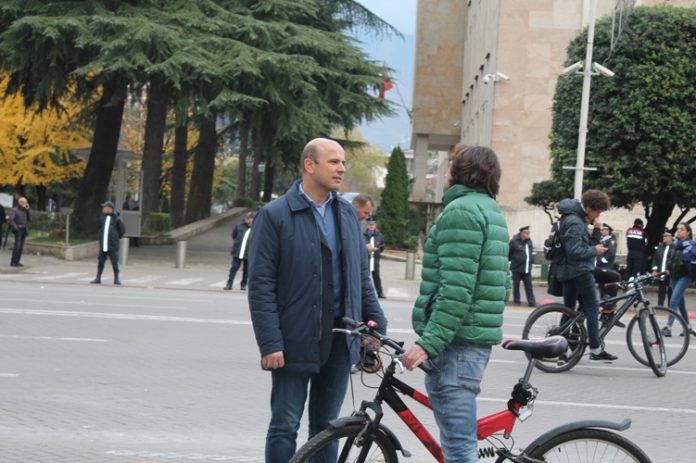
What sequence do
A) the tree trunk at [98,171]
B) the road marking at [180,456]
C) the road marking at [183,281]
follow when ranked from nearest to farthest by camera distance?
1. the road marking at [180,456]
2. the road marking at [183,281]
3. the tree trunk at [98,171]

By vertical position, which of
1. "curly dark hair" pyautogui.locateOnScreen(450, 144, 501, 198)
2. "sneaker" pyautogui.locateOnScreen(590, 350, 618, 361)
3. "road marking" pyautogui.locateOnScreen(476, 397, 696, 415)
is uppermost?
"curly dark hair" pyautogui.locateOnScreen(450, 144, 501, 198)

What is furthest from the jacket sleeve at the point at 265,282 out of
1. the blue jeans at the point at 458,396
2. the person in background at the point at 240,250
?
the person in background at the point at 240,250

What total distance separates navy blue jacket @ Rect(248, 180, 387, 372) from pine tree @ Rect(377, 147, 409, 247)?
3777 centimetres

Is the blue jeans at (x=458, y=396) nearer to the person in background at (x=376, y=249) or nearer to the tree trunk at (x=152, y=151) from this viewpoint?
the person in background at (x=376, y=249)

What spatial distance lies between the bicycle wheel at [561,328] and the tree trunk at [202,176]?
101 feet

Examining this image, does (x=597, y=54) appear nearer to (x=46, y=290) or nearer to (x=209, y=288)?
(x=209, y=288)

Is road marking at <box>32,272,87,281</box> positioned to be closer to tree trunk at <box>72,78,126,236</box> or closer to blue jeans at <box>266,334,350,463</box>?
tree trunk at <box>72,78,126,236</box>

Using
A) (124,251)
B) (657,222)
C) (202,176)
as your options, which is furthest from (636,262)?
(202,176)

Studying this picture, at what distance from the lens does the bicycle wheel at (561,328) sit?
11766 millimetres

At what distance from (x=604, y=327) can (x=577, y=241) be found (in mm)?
1243

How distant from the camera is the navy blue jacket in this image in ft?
17.9

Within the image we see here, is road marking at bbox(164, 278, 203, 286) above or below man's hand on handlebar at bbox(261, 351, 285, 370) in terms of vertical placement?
below

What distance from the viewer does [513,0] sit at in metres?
43.6

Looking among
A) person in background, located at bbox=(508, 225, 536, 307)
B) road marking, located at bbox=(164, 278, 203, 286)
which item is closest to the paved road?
person in background, located at bbox=(508, 225, 536, 307)
